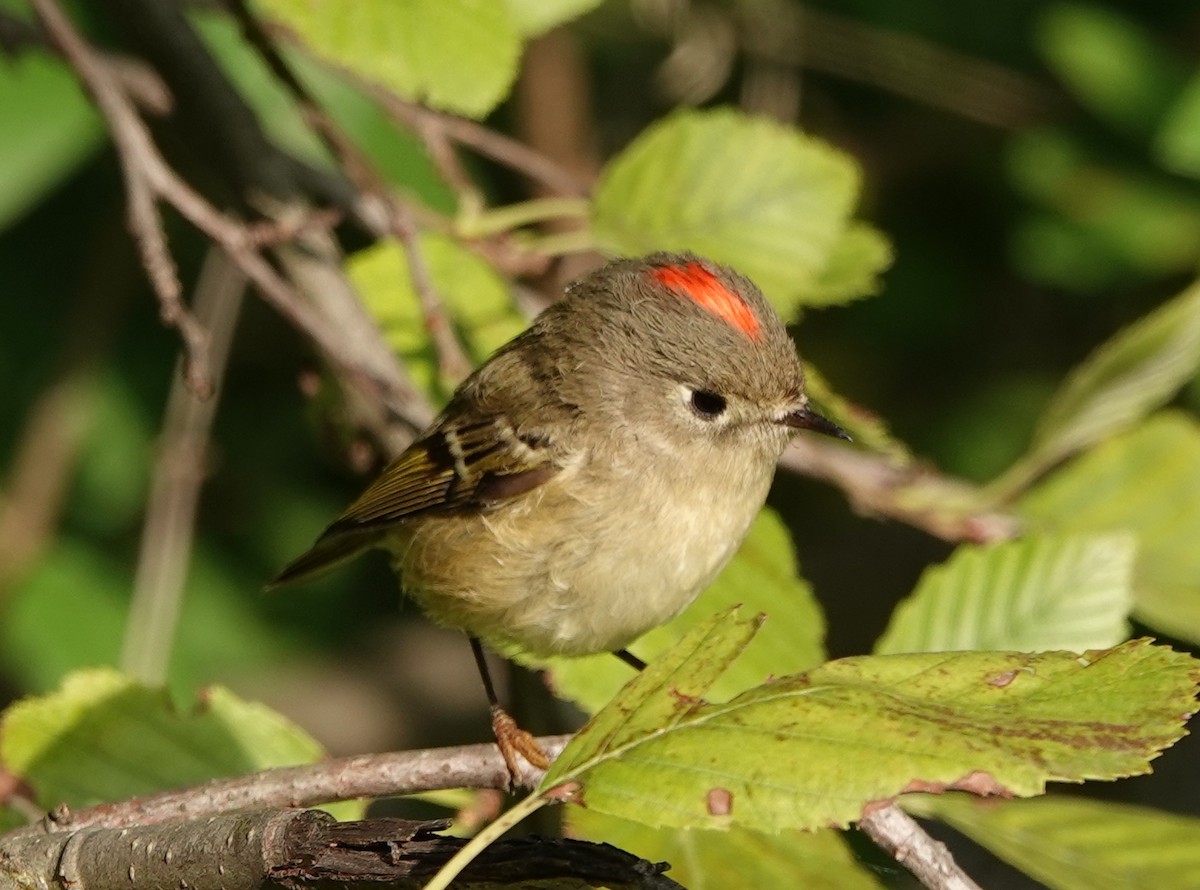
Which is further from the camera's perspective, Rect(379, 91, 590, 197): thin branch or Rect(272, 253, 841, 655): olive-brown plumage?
Rect(379, 91, 590, 197): thin branch

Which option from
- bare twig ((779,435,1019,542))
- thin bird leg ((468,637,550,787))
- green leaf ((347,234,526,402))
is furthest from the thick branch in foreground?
bare twig ((779,435,1019,542))

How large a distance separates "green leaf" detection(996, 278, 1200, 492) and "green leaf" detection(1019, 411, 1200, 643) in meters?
0.04

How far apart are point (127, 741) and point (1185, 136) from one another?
90.9 inches

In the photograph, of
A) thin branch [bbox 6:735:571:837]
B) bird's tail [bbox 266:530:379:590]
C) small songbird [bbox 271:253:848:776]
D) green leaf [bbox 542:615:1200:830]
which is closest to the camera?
green leaf [bbox 542:615:1200:830]

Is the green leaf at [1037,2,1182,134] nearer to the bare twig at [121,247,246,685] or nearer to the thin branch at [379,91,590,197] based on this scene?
the thin branch at [379,91,590,197]

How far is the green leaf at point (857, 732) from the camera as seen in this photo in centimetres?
129

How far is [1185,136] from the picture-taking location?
3117 mm

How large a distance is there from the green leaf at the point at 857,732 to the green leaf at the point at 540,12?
168cm

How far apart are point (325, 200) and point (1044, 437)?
145 cm

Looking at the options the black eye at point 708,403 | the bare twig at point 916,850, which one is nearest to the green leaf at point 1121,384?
the black eye at point 708,403

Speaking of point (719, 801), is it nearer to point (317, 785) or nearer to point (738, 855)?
point (317, 785)

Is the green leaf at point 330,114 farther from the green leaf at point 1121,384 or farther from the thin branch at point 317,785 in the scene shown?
the thin branch at point 317,785

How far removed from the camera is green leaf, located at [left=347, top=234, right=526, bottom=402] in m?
2.80

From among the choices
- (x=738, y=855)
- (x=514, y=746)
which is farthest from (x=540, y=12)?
(x=738, y=855)
